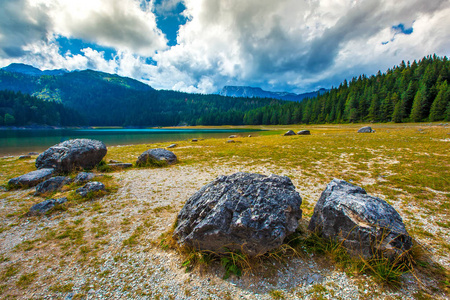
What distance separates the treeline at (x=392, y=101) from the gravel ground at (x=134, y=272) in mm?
96779

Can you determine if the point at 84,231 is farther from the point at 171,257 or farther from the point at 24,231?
the point at 171,257

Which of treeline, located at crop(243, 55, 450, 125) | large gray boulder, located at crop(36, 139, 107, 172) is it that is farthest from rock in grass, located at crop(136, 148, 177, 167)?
treeline, located at crop(243, 55, 450, 125)

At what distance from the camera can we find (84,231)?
6621 millimetres

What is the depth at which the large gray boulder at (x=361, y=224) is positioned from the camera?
4363 millimetres

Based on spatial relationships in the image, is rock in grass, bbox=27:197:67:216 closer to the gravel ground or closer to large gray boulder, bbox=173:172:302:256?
the gravel ground

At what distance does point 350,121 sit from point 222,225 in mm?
120923

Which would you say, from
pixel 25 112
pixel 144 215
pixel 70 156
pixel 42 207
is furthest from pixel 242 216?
pixel 25 112

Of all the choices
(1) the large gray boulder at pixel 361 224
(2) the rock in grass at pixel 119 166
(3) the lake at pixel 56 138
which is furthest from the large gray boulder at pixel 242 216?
(3) the lake at pixel 56 138

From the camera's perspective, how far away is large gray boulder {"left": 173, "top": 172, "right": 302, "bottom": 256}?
489cm

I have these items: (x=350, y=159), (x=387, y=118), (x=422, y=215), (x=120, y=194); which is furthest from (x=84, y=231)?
(x=387, y=118)

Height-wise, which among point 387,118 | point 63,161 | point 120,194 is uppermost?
point 387,118

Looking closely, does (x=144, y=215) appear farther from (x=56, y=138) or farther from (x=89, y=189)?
(x=56, y=138)

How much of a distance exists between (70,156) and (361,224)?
18.4 metres

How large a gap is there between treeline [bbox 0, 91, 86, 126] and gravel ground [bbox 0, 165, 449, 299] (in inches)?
7512
